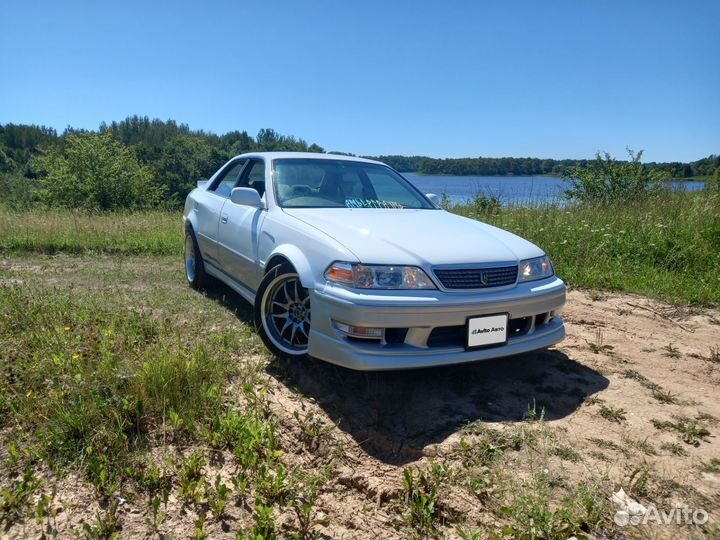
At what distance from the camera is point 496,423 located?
2.67m

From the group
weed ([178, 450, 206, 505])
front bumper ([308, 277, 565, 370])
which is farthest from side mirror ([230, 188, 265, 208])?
weed ([178, 450, 206, 505])

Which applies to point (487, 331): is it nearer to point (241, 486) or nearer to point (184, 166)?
point (241, 486)

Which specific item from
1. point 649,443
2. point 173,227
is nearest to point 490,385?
point 649,443

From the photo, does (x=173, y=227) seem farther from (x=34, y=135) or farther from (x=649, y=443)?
(x=34, y=135)

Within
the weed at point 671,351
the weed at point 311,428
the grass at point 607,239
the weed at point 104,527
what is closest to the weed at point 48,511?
the weed at point 104,527

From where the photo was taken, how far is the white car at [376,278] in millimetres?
2748

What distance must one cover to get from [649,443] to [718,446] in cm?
33

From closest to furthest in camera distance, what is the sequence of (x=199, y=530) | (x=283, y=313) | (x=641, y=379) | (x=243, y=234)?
(x=199, y=530)
(x=641, y=379)
(x=283, y=313)
(x=243, y=234)

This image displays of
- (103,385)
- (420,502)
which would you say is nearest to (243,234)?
(103,385)

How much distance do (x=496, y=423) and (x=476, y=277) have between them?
2.68 feet

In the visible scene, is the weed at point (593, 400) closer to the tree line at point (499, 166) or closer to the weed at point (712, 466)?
the weed at point (712, 466)

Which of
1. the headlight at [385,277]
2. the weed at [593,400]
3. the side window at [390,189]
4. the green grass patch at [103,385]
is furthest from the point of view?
the side window at [390,189]

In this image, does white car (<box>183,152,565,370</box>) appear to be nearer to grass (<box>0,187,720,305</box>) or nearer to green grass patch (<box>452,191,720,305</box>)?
green grass patch (<box>452,191,720,305</box>)

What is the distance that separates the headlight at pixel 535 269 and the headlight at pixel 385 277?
0.74 meters
